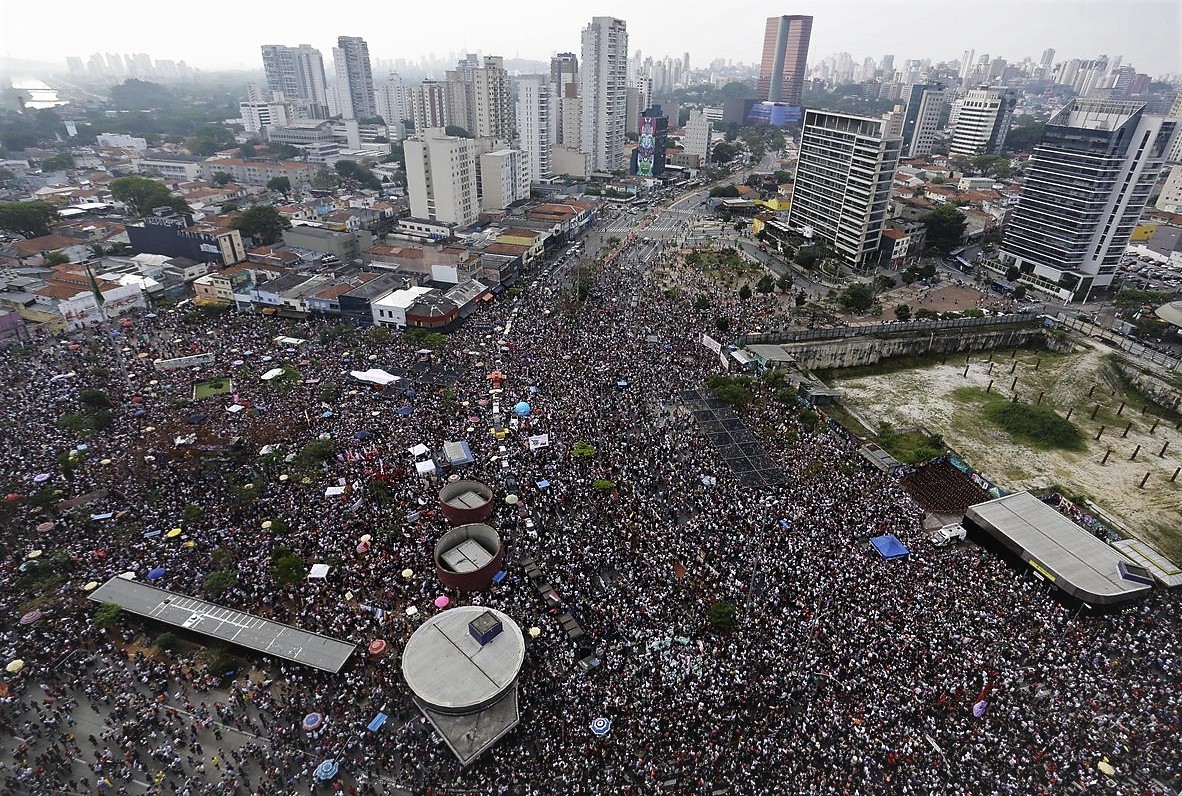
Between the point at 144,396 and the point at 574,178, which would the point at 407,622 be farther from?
the point at 574,178


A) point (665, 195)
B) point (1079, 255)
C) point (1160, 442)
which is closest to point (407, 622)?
point (1160, 442)

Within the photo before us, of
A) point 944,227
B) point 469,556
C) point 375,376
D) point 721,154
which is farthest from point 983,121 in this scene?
point 469,556

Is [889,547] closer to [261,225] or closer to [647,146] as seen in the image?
[261,225]

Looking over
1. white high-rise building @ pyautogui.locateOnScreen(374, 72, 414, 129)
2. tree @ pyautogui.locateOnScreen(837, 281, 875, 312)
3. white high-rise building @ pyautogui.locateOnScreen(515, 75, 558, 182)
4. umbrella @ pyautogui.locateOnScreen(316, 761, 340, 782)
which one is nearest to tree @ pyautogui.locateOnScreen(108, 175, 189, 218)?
white high-rise building @ pyautogui.locateOnScreen(515, 75, 558, 182)

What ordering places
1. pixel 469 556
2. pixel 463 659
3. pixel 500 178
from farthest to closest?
pixel 500 178 → pixel 469 556 → pixel 463 659

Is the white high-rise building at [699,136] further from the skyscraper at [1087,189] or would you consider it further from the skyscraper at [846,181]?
the skyscraper at [1087,189]

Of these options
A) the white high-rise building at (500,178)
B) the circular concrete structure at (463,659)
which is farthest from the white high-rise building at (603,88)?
the circular concrete structure at (463,659)
